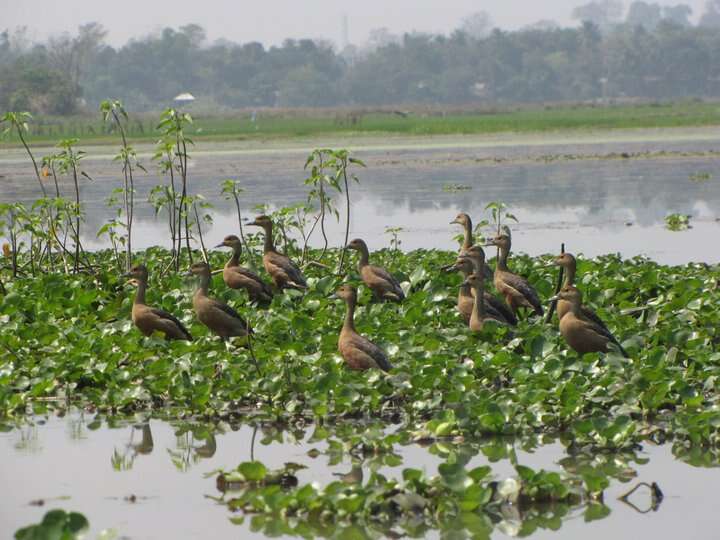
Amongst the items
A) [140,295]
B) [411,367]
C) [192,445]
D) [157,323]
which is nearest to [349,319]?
[411,367]

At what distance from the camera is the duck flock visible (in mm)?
9609

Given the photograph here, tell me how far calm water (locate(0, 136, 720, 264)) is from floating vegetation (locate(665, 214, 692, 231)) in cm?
21

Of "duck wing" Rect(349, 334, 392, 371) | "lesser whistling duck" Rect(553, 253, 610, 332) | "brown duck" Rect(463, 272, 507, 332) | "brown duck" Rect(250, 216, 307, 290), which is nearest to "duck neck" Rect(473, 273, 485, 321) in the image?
"brown duck" Rect(463, 272, 507, 332)

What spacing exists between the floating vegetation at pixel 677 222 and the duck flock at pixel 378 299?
24.2 ft

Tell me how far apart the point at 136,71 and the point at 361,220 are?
119997mm

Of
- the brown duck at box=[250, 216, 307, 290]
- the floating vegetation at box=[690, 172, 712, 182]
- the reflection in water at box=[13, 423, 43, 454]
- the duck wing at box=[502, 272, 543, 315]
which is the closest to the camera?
the reflection in water at box=[13, 423, 43, 454]

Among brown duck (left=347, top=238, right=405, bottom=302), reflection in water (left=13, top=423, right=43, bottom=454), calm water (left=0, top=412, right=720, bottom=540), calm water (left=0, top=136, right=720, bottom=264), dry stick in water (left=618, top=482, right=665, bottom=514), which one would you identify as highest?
brown duck (left=347, top=238, right=405, bottom=302)

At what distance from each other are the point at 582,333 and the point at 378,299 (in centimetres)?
313

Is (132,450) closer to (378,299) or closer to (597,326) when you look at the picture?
(597,326)

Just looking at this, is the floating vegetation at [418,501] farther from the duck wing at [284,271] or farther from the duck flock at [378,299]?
the duck wing at [284,271]

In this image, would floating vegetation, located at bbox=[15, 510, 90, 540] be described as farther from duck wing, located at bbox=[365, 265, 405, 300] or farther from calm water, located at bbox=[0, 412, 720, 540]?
duck wing, located at bbox=[365, 265, 405, 300]

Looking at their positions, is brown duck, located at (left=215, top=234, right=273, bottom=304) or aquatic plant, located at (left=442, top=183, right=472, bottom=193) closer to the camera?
brown duck, located at (left=215, top=234, right=273, bottom=304)

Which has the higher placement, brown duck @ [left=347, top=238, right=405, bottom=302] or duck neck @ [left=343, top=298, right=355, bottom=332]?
duck neck @ [left=343, top=298, right=355, bottom=332]

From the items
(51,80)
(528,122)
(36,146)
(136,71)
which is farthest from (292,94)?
(36,146)
